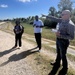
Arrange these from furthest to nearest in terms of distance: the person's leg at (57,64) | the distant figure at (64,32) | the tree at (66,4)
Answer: the tree at (66,4)
the person's leg at (57,64)
the distant figure at (64,32)

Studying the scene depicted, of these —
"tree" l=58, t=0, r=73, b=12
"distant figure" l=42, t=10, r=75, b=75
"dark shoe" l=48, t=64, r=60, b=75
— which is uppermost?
"tree" l=58, t=0, r=73, b=12

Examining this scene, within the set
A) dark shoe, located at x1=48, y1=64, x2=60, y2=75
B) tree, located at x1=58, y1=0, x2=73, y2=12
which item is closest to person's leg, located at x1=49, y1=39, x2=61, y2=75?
dark shoe, located at x1=48, y1=64, x2=60, y2=75

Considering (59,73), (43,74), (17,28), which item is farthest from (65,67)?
(17,28)

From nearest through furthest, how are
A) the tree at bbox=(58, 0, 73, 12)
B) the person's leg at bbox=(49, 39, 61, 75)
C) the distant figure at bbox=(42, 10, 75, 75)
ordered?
the distant figure at bbox=(42, 10, 75, 75), the person's leg at bbox=(49, 39, 61, 75), the tree at bbox=(58, 0, 73, 12)

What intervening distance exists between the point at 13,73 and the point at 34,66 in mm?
1087

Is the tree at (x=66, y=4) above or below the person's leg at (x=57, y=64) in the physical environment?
above

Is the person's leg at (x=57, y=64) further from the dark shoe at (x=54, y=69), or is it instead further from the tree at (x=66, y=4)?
the tree at (x=66, y=4)

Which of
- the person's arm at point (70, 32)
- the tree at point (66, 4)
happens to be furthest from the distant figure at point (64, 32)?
the tree at point (66, 4)

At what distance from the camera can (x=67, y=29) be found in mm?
5910

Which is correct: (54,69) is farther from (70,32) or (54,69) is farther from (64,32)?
(70,32)

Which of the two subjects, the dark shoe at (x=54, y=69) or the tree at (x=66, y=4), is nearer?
the dark shoe at (x=54, y=69)

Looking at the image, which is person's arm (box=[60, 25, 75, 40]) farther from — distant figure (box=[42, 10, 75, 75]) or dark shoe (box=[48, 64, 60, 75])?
dark shoe (box=[48, 64, 60, 75])

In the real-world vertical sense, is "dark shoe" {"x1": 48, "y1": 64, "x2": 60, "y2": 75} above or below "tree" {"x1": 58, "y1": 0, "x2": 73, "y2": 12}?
below

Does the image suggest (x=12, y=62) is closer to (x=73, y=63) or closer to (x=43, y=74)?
(x=43, y=74)
